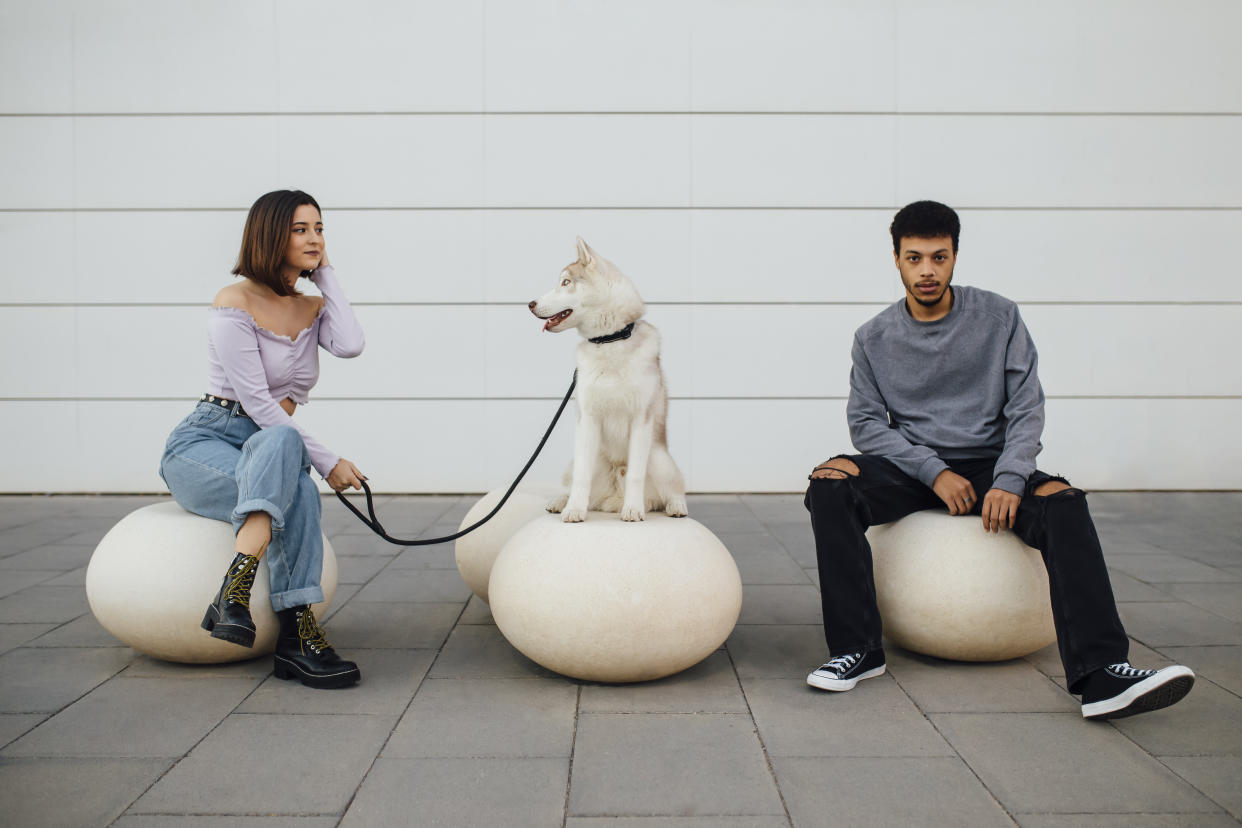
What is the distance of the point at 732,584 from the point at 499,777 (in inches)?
47.9

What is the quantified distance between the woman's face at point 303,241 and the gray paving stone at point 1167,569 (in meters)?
4.59

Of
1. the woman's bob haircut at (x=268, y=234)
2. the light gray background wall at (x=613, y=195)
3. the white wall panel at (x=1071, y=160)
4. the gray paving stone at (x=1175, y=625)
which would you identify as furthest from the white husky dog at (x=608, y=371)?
the white wall panel at (x=1071, y=160)

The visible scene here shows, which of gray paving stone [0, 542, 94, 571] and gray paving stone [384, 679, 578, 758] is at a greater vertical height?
gray paving stone [0, 542, 94, 571]

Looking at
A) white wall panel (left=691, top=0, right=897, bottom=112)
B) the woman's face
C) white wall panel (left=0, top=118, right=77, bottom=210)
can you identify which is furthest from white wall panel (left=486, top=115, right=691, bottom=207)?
the woman's face

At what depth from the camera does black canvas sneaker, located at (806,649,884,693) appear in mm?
3287

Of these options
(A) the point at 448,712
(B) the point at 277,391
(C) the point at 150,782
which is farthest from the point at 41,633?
(A) the point at 448,712

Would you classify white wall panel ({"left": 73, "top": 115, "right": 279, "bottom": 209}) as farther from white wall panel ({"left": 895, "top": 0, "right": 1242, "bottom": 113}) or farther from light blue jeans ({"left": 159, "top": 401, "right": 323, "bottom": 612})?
white wall panel ({"left": 895, "top": 0, "right": 1242, "bottom": 113})

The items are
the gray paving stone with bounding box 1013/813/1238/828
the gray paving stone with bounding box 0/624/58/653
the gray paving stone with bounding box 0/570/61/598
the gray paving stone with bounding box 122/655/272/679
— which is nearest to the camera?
the gray paving stone with bounding box 1013/813/1238/828

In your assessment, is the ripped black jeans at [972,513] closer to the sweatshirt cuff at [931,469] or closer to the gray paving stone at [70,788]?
the sweatshirt cuff at [931,469]

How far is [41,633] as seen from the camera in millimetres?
4039

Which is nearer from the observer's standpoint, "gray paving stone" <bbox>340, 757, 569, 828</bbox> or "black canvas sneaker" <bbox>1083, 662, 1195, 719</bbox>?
"gray paving stone" <bbox>340, 757, 569, 828</bbox>

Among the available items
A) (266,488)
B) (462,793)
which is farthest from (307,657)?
(462,793)

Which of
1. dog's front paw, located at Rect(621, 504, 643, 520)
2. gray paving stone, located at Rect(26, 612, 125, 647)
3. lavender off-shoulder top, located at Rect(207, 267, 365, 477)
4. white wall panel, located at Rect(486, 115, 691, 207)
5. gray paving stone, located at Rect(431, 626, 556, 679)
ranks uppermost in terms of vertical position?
white wall panel, located at Rect(486, 115, 691, 207)

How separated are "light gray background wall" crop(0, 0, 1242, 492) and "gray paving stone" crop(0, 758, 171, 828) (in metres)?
5.18
